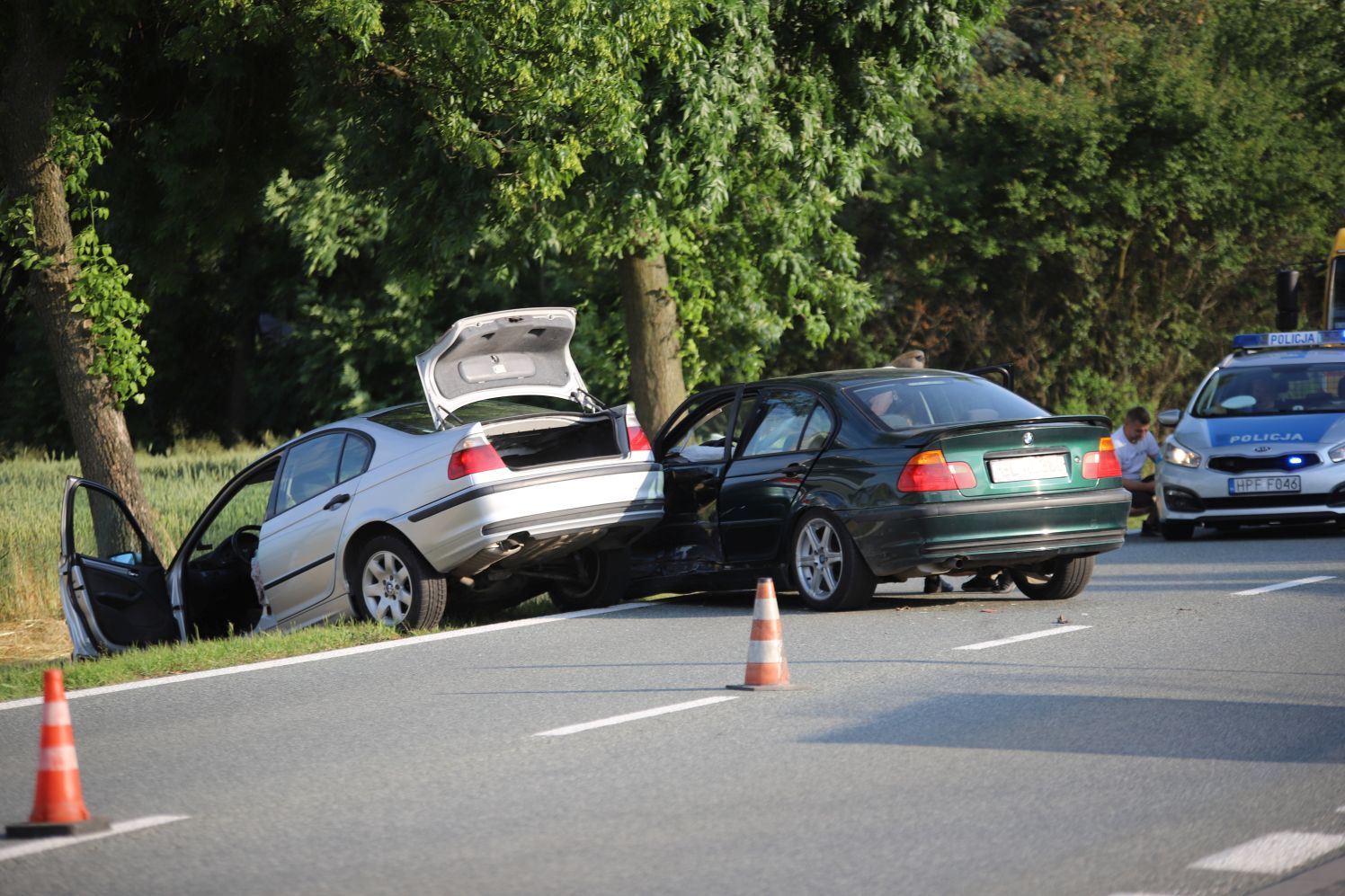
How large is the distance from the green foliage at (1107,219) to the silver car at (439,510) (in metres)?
19.1

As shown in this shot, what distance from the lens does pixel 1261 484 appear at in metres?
16.4

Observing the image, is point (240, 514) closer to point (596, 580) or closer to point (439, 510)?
point (596, 580)

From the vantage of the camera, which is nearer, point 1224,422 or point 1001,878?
point 1001,878

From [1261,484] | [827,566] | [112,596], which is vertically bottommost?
[1261,484]

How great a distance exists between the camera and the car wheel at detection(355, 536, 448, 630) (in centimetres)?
1130

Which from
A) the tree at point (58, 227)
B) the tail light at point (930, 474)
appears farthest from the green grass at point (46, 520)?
the tail light at point (930, 474)

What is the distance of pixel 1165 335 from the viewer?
3136cm

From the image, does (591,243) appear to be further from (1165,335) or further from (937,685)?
(1165,335)

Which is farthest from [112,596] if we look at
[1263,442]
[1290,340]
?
[1290,340]

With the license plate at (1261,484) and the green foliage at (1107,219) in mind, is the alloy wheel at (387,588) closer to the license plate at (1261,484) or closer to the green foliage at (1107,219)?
the license plate at (1261,484)

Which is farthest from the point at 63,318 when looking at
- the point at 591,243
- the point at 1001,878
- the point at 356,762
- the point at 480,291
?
the point at 480,291

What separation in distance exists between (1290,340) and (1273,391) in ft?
2.73

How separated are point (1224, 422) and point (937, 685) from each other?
9.66 m

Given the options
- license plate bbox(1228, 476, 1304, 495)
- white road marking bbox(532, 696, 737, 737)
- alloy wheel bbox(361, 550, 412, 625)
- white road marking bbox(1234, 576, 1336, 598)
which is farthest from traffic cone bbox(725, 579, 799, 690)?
license plate bbox(1228, 476, 1304, 495)
